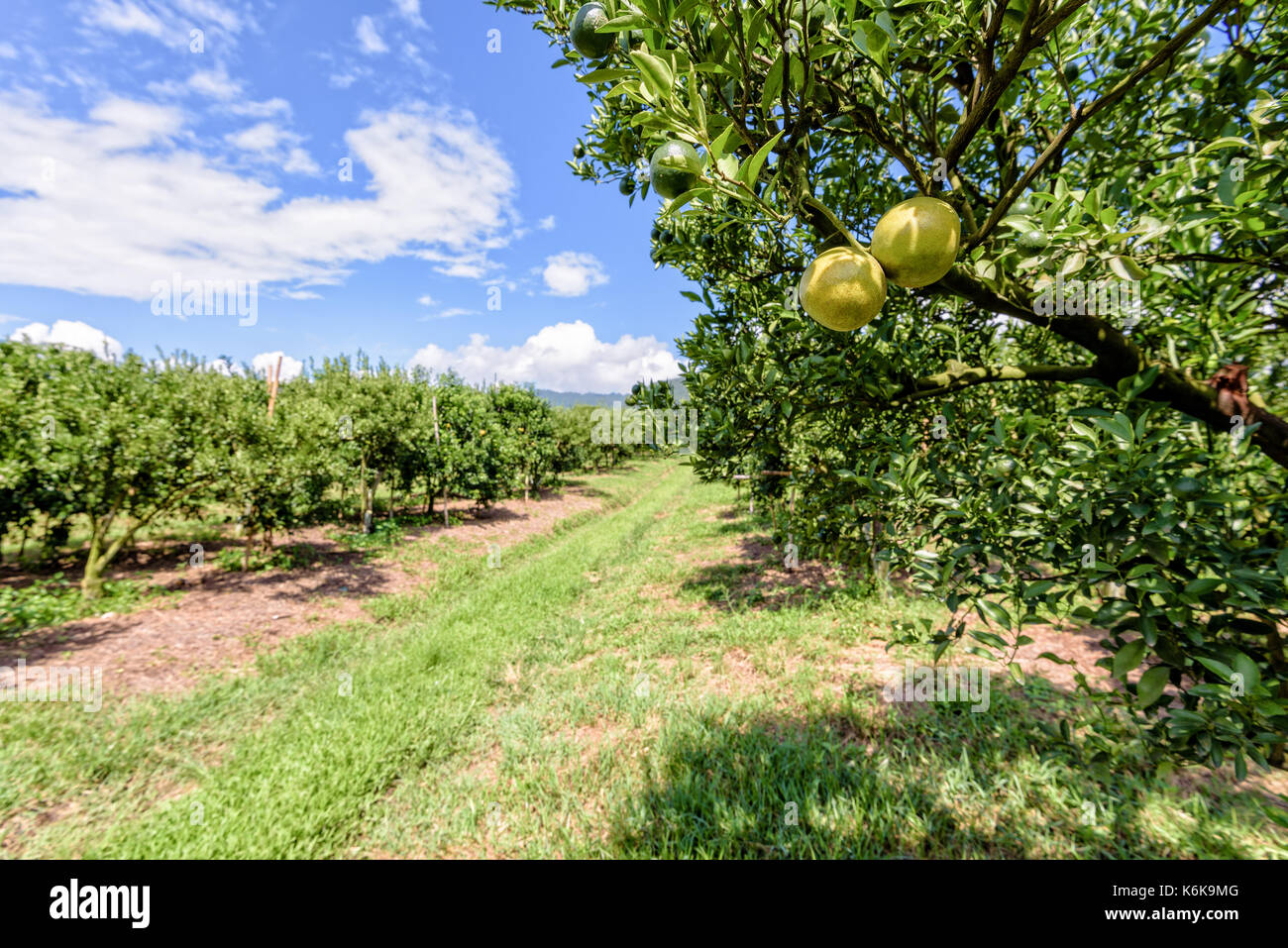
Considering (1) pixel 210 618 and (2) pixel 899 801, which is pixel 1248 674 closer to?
(2) pixel 899 801

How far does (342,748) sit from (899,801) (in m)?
4.86

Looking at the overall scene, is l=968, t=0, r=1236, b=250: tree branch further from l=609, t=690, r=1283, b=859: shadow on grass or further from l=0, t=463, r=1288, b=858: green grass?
l=609, t=690, r=1283, b=859: shadow on grass

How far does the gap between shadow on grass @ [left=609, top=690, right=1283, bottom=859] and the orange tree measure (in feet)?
5.90

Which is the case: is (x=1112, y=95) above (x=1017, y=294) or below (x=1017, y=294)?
above

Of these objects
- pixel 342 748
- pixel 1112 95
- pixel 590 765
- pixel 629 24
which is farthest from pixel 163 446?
pixel 1112 95

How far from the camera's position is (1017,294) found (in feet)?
5.34

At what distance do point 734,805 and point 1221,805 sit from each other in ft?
11.4

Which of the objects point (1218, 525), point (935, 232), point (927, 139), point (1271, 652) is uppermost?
point (927, 139)

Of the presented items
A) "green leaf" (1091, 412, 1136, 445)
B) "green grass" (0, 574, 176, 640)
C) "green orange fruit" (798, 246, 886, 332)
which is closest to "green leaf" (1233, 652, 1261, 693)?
"green leaf" (1091, 412, 1136, 445)

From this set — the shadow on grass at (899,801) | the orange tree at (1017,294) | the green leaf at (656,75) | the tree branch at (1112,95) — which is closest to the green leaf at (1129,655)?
the orange tree at (1017,294)

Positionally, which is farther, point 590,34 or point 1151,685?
point 1151,685
